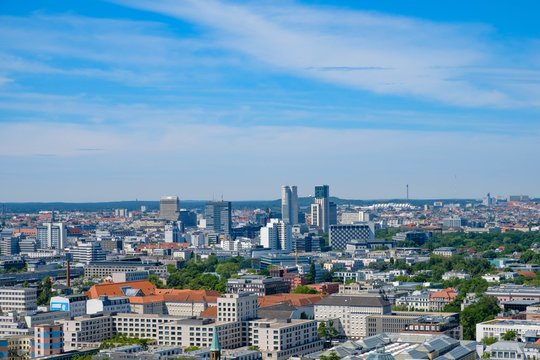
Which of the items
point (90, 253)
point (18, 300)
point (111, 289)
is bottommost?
point (18, 300)

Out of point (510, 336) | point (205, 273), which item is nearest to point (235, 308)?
point (510, 336)

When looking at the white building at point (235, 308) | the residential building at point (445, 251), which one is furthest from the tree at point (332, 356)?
the residential building at point (445, 251)

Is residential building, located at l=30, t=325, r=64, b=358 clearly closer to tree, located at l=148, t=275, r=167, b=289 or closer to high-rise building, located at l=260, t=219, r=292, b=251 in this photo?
tree, located at l=148, t=275, r=167, b=289

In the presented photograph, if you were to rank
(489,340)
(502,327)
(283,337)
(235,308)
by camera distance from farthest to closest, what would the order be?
(235,308), (502,327), (489,340), (283,337)

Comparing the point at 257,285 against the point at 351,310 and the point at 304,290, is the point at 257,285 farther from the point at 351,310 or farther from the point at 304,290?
the point at 351,310

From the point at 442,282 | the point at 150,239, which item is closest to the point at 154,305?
the point at 442,282

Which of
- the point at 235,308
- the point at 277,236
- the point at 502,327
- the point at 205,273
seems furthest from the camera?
the point at 277,236

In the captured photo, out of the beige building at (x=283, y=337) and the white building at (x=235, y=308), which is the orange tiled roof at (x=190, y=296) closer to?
the white building at (x=235, y=308)
